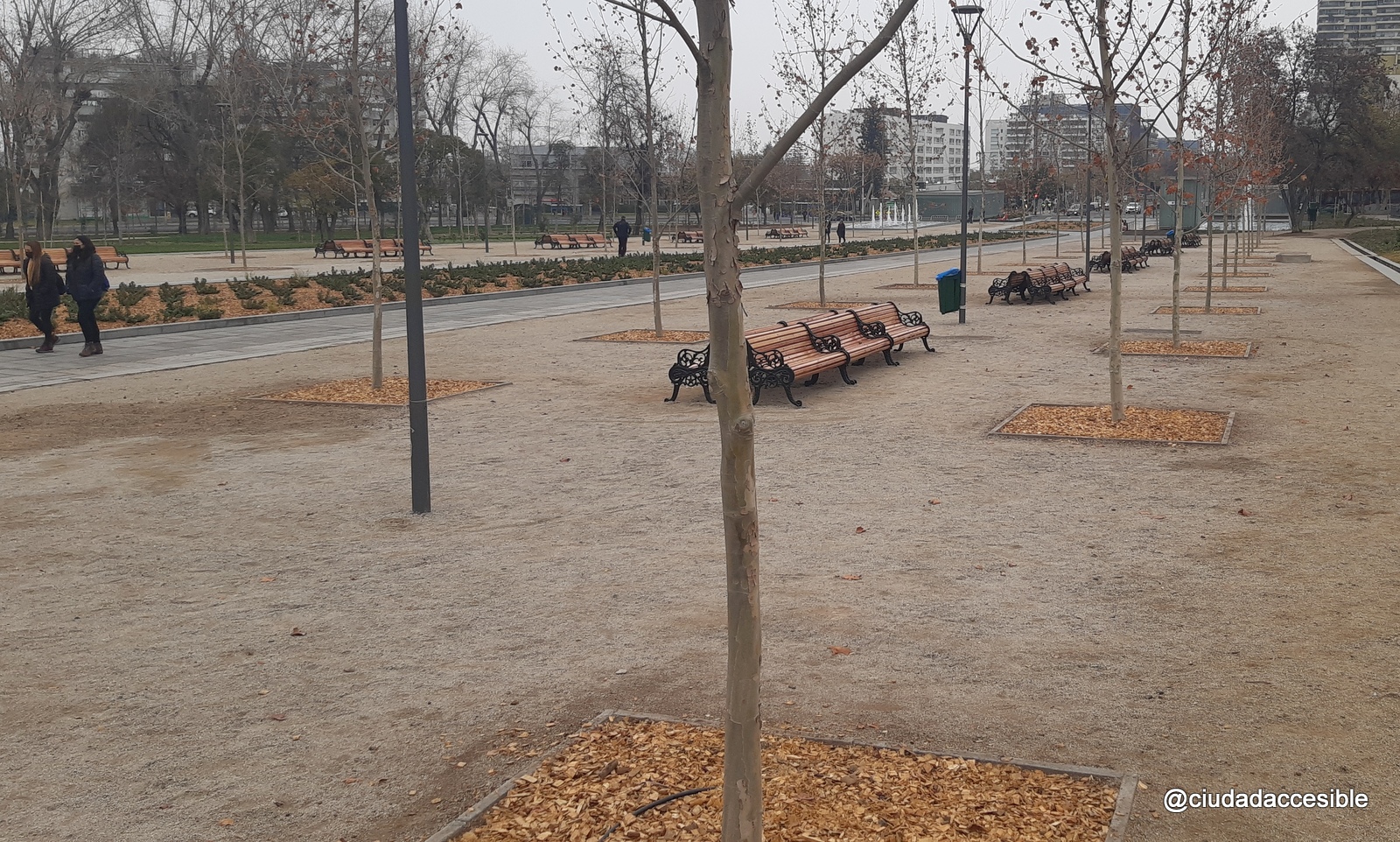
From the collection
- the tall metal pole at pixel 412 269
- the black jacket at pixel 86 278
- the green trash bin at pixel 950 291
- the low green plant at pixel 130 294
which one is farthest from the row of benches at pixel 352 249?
the tall metal pole at pixel 412 269

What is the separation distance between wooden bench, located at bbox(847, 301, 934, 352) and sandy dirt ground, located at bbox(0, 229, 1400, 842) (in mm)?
3641

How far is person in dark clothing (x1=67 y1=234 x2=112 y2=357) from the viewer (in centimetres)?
1678

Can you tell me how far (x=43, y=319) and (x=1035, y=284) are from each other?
17726 millimetres

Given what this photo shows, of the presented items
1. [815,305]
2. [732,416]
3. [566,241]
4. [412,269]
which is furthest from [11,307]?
[566,241]

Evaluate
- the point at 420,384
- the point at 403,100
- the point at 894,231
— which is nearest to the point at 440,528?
the point at 420,384

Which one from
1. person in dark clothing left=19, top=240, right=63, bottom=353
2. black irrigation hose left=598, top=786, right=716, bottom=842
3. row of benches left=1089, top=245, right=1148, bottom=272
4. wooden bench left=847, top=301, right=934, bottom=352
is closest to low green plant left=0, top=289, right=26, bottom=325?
person in dark clothing left=19, top=240, right=63, bottom=353

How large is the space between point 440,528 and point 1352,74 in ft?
240

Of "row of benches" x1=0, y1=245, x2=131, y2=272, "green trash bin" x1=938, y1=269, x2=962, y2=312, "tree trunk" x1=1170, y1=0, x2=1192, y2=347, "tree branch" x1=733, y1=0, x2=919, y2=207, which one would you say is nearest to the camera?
"tree branch" x1=733, y1=0, x2=919, y2=207

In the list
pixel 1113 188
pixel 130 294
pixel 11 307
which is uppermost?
pixel 1113 188

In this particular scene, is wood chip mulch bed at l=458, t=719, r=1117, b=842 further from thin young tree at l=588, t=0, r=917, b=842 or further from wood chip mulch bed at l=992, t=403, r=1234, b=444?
wood chip mulch bed at l=992, t=403, r=1234, b=444

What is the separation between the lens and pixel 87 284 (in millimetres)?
16953

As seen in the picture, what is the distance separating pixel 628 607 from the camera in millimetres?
6156

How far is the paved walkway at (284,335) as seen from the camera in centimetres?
1609

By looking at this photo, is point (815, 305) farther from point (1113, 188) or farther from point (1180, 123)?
point (1113, 188)
